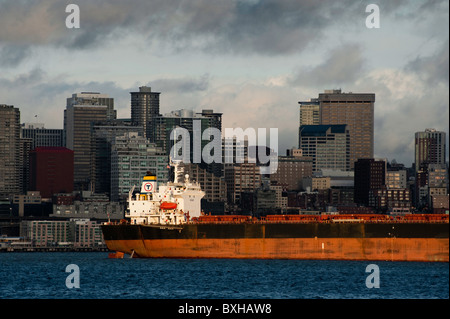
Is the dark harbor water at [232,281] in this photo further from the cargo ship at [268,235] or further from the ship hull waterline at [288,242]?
the cargo ship at [268,235]

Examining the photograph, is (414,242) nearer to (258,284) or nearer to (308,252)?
(308,252)

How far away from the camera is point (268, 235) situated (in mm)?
89250

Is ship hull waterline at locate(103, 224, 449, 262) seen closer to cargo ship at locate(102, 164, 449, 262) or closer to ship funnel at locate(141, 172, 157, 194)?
cargo ship at locate(102, 164, 449, 262)

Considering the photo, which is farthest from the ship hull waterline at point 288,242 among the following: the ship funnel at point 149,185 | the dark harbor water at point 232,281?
the ship funnel at point 149,185

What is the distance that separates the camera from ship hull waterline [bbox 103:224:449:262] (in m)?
84.4

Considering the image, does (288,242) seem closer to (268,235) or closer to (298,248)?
(298,248)

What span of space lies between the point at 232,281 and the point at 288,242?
Result: 22412 mm

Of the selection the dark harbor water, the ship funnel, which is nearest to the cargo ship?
the ship funnel

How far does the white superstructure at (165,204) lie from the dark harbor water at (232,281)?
6344mm

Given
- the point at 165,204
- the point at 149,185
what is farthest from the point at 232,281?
the point at 149,185

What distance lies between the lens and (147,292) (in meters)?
60.3
